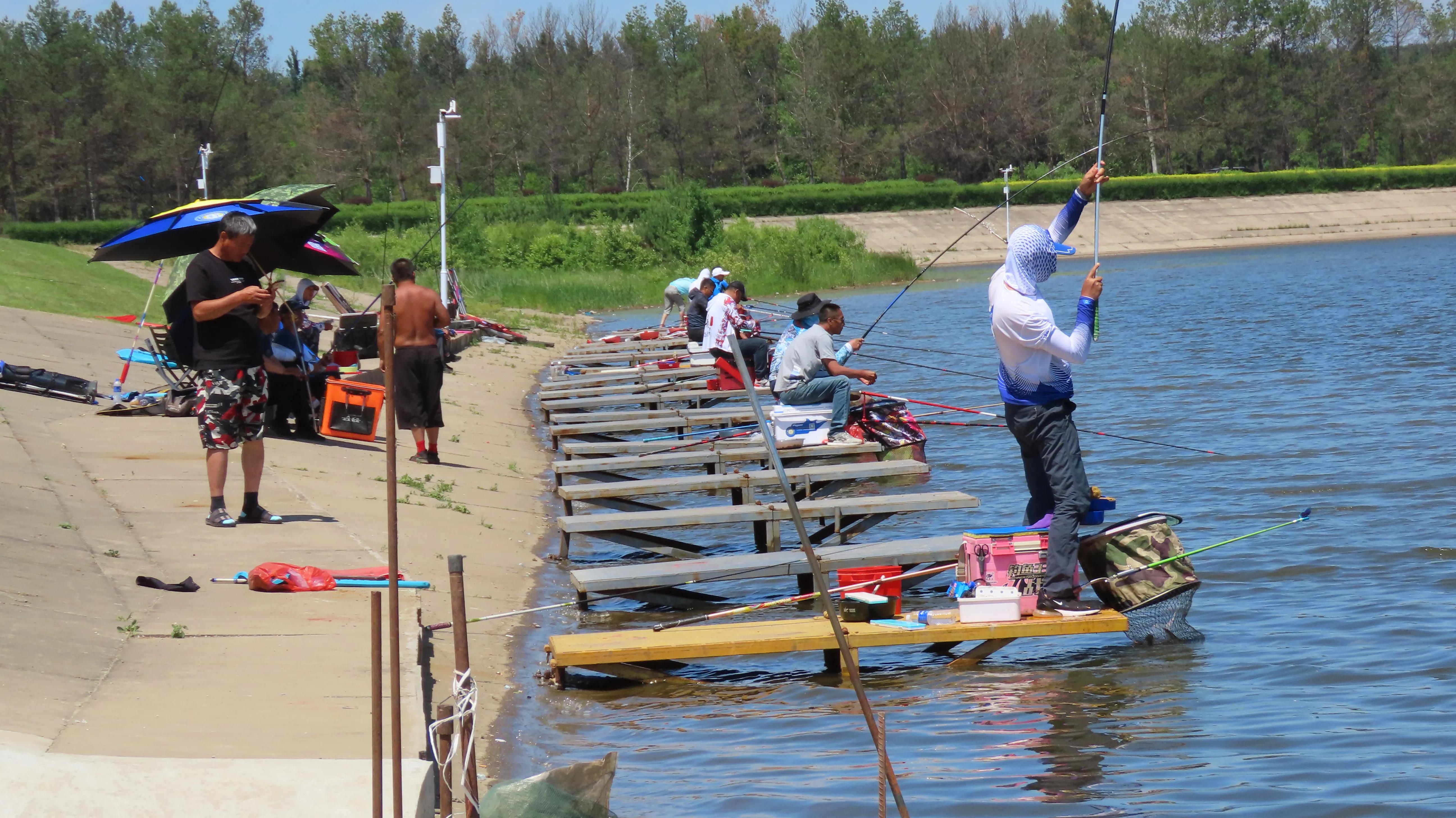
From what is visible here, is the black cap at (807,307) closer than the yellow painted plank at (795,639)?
No

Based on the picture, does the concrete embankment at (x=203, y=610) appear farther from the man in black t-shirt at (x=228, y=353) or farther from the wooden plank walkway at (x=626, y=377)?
the wooden plank walkway at (x=626, y=377)

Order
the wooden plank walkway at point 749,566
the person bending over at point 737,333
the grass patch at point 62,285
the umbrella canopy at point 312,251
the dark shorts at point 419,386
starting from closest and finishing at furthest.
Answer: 1. the wooden plank walkway at point 749,566
2. the umbrella canopy at point 312,251
3. the dark shorts at point 419,386
4. the person bending over at point 737,333
5. the grass patch at point 62,285

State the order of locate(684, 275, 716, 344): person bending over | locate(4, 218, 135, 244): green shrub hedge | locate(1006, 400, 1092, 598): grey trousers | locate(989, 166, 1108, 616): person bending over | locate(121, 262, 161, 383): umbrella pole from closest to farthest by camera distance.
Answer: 1. locate(989, 166, 1108, 616): person bending over
2. locate(1006, 400, 1092, 598): grey trousers
3. locate(121, 262, 161, 383): umbrella pole
4. locate(684, 275, 716, 344): person bending over
5. locate(4, 218, 135, 244): green shrub hedge

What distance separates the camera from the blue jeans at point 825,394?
466 inches

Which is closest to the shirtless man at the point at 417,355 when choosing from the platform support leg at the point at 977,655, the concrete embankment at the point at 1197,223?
the platform support leg at the point at 977,655

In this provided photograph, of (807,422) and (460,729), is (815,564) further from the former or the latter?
(807,422)

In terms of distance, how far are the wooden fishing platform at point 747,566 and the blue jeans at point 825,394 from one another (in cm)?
333

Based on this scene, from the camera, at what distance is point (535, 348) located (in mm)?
25906

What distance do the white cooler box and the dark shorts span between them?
2637 mm

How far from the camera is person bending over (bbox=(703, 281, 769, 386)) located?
15.3 metres

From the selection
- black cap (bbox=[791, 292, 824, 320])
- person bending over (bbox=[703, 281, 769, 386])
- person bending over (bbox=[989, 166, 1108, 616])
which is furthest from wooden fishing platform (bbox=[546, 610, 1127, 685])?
person bending over (bbox=[703, 281, 769, 386])

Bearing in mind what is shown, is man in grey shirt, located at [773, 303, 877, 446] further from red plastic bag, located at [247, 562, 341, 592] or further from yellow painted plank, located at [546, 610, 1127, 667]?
red plastic bag, located at [247, 562, 341, 592]

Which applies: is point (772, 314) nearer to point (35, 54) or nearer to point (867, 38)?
point (35, 54)

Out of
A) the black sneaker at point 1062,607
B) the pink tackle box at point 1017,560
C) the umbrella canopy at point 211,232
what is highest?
the umbrella canopy at point 211,232
